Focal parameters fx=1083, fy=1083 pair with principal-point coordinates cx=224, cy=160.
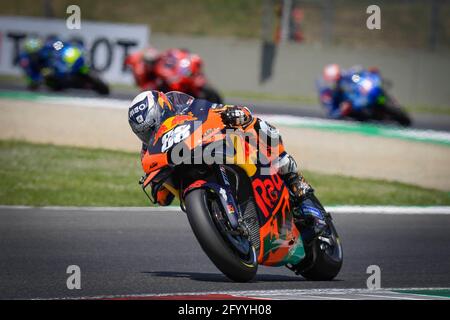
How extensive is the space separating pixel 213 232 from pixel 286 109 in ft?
50.1

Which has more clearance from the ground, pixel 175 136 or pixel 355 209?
pixel 175 136

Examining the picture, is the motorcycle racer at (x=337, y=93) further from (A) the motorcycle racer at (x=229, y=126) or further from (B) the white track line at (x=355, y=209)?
(A) the motorcycle racer at (x=229, y=126)

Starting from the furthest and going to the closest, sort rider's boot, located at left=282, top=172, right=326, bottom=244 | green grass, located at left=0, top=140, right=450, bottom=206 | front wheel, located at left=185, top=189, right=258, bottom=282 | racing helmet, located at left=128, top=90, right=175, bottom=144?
1. green grass, located at left=0, top=140, right=450, bottom=206
2. rider's boot, located at left=282, top=172, right=326, bottom=244
3. racing helmet, located at left=128, top=90, right=175, bottom=144
4. front wheel, located at left=185, top=189, right=258, bottom=282

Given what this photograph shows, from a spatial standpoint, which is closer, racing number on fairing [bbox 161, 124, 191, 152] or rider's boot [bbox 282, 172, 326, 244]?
racing number on fairing [bbox 161, 124, 191, 152]

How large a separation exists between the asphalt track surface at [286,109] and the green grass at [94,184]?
20.8 ft

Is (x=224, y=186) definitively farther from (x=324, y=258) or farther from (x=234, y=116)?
(x=324, y=258)

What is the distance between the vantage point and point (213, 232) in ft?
19.3

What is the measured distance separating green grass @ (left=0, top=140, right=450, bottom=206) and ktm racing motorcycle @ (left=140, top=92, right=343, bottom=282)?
14.6ft

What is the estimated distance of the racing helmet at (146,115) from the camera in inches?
246

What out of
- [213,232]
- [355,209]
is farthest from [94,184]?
[213,232]

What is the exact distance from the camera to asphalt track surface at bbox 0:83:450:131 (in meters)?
19.4

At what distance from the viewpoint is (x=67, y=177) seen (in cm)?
1228

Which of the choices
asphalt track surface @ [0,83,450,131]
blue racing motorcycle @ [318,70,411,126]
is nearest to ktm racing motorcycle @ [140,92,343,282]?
blue racing motorcycle @ [318,70,411,126]

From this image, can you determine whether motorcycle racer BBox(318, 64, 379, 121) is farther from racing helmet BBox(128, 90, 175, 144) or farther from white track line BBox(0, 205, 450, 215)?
racing helmet BBox(128, 90, 175, 144)
